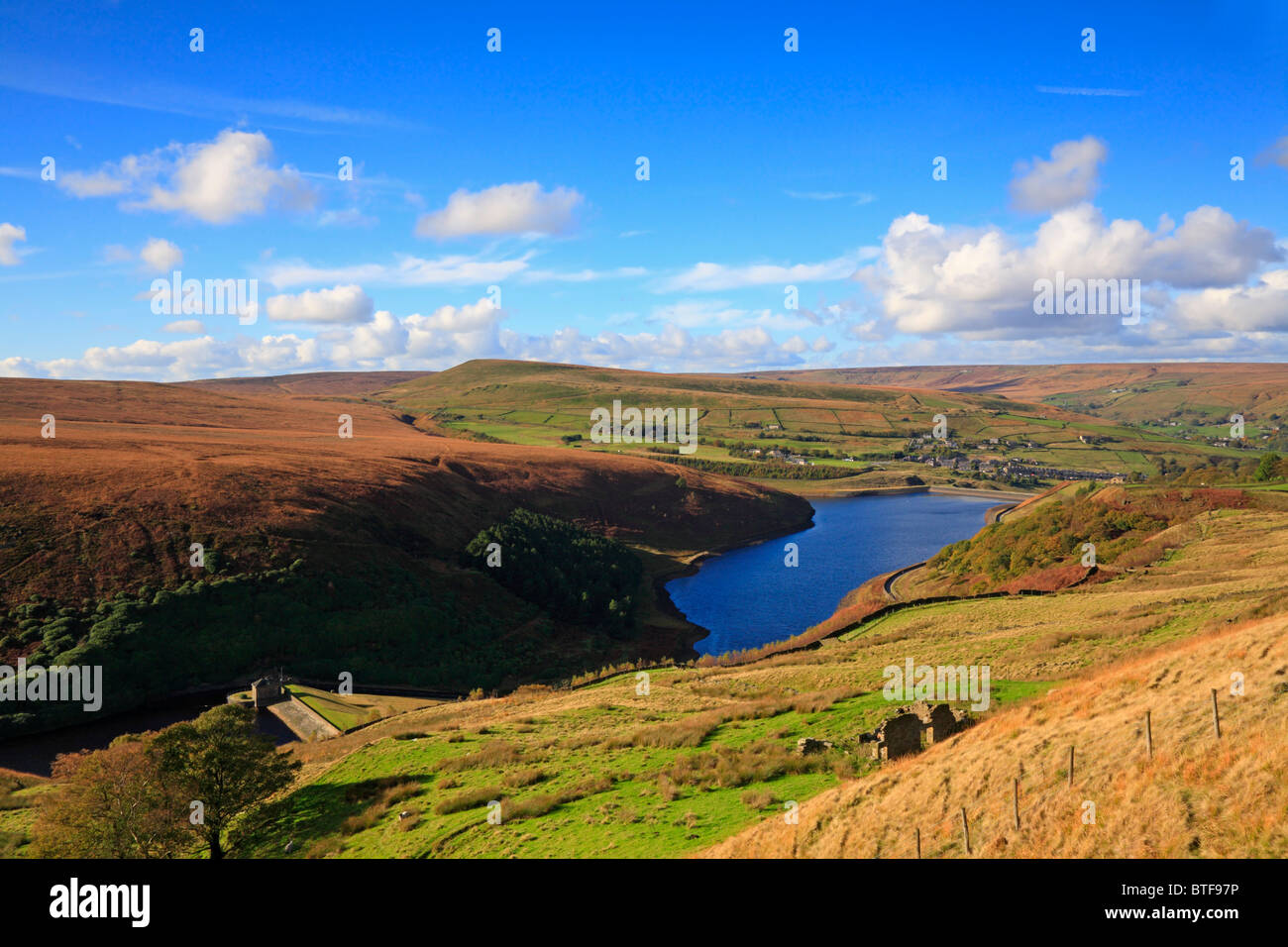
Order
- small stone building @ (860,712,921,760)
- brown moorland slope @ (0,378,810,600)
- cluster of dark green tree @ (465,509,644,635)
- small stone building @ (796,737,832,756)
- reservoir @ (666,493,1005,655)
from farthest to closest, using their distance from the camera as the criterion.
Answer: reservoir @ (666,493,1005,655) → cluster of dark green tree @ (465,509,644,635) → brown moorland slope @ (0,378,810,600) → small stone building @ (796,737,832,756) → small stone building @ (860,712,921,760)

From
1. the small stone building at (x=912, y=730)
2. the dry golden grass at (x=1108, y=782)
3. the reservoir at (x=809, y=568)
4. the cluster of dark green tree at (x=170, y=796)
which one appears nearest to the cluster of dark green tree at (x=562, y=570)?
the reservoir at (x=809, y=568)

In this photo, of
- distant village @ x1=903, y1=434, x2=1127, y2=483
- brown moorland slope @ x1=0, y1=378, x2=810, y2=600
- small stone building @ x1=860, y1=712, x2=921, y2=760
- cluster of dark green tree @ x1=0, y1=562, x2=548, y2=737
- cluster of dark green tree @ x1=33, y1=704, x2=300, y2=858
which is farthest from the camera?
distant village @ x1=903, y1=434, x2=1127, y2=483

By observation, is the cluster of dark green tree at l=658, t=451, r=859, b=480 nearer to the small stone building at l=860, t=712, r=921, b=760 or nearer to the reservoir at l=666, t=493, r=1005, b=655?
the reservoir at l=666, t=493, r=1005, b=655

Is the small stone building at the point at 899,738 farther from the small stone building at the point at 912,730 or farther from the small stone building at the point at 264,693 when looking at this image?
the small stone building at the point at 264,693

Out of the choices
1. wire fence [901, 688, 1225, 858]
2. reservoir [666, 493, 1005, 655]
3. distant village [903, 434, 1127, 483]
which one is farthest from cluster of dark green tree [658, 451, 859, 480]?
wire fence [901, 688, 1225, 858]

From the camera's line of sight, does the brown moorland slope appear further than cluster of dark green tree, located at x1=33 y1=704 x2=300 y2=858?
Yes
